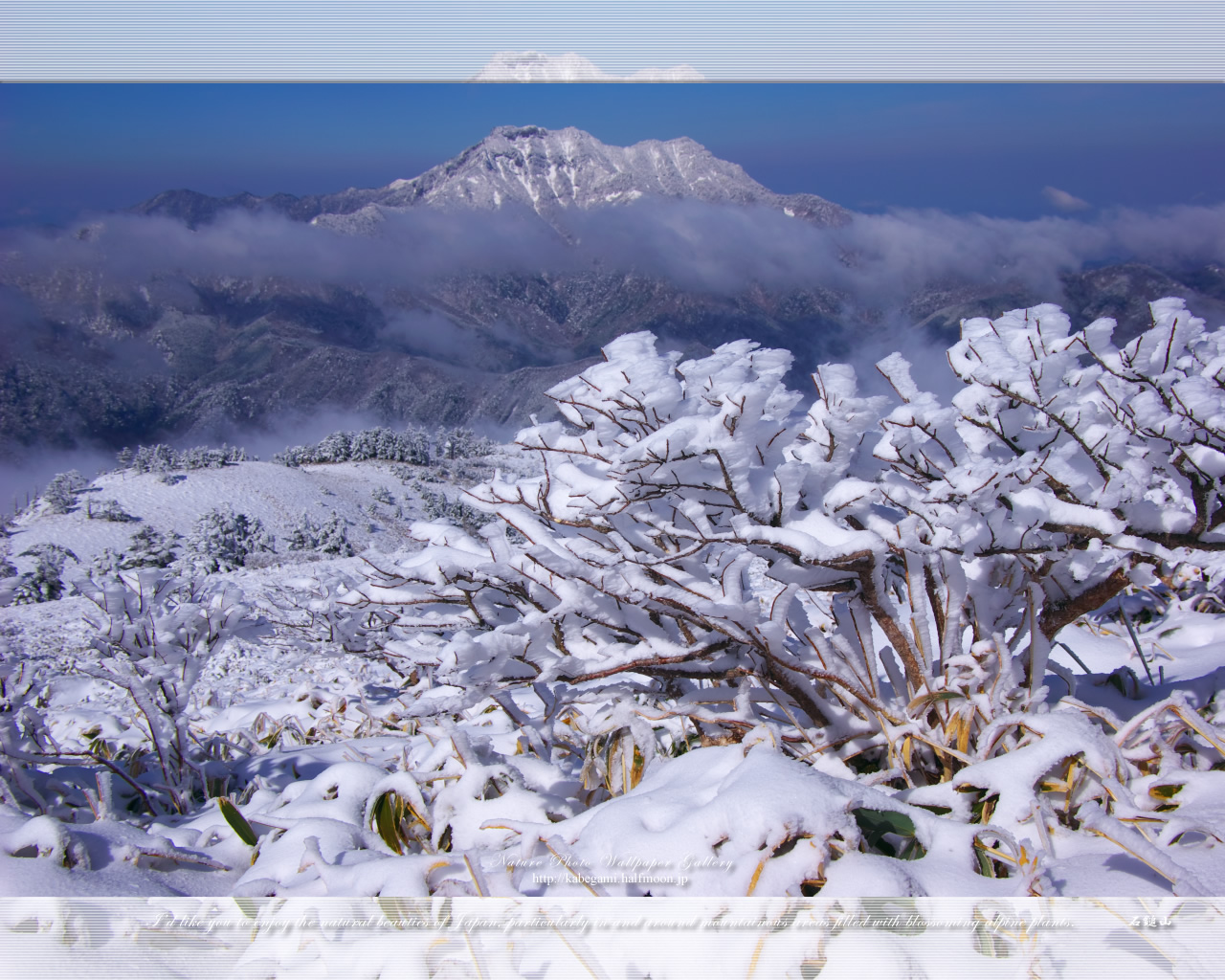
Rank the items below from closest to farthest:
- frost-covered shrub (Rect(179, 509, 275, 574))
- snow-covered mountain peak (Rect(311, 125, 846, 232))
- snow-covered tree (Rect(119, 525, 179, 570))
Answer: frost-covered shrub (Rect(179, 509, 275, 574))
snow-covered tree (Rect(119, 525, 179, 570))
snow-covered mountain peak (Rect(311, 125, 846, 232))

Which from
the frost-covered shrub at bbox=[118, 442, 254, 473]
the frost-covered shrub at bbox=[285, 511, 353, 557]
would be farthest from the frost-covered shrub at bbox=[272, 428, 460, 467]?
the frost-covered shrub at bbox=[285, 511, 353, 557]

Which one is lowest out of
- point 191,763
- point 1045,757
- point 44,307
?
point 191,763

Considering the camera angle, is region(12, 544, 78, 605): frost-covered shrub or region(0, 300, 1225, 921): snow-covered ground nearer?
region(0, 300, 1225, 921): snow-covered ground

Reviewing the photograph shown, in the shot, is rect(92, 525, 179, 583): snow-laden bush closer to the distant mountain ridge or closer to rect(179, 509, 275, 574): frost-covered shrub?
rect(179, 509, 275, 574): frost-covered shrub

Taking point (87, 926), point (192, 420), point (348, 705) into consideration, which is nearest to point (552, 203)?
point (192, 420)

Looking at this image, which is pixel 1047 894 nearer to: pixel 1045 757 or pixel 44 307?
pixel 1045 757
